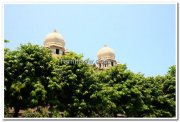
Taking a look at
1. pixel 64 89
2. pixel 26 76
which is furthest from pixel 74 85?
pixel 26 76

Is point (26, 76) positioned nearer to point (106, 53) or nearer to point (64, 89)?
point (64, 89)

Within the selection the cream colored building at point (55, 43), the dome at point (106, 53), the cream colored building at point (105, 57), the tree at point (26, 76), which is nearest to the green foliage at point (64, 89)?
the tree at point (26, 76)

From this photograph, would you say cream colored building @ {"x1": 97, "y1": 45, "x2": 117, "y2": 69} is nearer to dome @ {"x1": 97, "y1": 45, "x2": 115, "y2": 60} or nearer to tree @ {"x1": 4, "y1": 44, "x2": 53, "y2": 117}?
dome @ {"x1": 97, "y1": 45, "x2": 115, "y2": 60}

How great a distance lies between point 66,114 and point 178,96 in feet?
24.4

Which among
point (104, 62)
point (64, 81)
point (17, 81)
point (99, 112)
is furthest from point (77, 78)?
point (104, 62)

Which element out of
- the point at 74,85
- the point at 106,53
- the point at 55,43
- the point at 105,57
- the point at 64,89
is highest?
the point at 55,43

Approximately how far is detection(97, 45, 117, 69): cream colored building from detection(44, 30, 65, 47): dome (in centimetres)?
525

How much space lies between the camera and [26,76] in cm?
1545

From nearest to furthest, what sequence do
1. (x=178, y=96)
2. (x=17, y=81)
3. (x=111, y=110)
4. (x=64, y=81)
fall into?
1. (x=178, y=96)
2. (x=17, y=81)
3. (x=64, y=81)
4. (x=111, y=110)

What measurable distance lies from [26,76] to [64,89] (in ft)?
7.63

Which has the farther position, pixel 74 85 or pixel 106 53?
pixel 106 53

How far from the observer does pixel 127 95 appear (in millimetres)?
19156

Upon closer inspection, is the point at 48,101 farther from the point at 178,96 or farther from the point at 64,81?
the point at 178,96

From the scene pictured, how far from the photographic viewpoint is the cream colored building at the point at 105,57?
1371 inches
